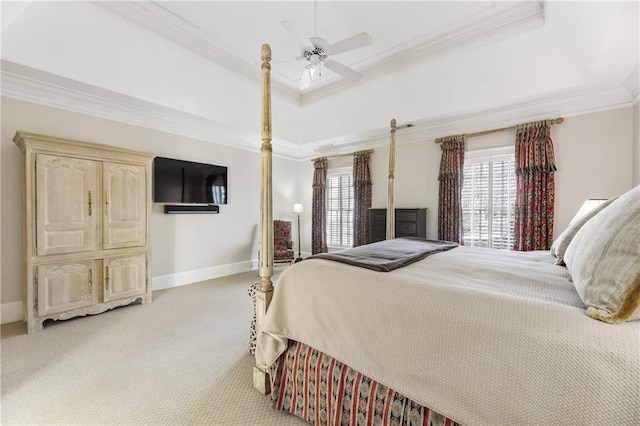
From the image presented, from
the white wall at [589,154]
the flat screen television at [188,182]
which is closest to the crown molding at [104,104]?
the flat screen television at [188,182]

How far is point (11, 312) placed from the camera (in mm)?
2959

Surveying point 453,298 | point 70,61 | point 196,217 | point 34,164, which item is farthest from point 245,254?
point 453,298

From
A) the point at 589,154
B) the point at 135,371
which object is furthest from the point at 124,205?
the point at 589,154

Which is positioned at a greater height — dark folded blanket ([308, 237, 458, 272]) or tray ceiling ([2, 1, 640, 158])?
tray ceiling ([2, 1, 640, 158])

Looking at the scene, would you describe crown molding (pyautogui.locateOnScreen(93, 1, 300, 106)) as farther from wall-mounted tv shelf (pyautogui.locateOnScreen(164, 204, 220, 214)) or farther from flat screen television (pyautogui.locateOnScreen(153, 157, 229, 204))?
wall-mounted tv shelf (pyautogui.locateOnScreen(164, 204, 220, 214))

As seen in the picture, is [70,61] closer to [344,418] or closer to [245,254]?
[245,254]

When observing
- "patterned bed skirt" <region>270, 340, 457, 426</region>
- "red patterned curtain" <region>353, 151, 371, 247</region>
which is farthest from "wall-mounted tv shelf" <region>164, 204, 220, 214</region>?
"patterned bed skirt" <region>270, 340, 457, 426</region>

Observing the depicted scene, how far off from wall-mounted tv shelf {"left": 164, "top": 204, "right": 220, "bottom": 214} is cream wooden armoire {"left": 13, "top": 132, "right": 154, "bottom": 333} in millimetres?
709

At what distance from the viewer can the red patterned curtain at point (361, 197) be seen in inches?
211

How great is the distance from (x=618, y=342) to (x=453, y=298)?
1.50 feet

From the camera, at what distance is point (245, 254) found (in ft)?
17.6

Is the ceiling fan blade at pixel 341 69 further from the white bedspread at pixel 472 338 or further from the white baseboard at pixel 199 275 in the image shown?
the white baseboard at pixel 199 275

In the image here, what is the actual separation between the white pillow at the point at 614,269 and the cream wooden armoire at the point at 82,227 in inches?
159

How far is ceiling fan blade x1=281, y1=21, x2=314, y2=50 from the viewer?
213cm
